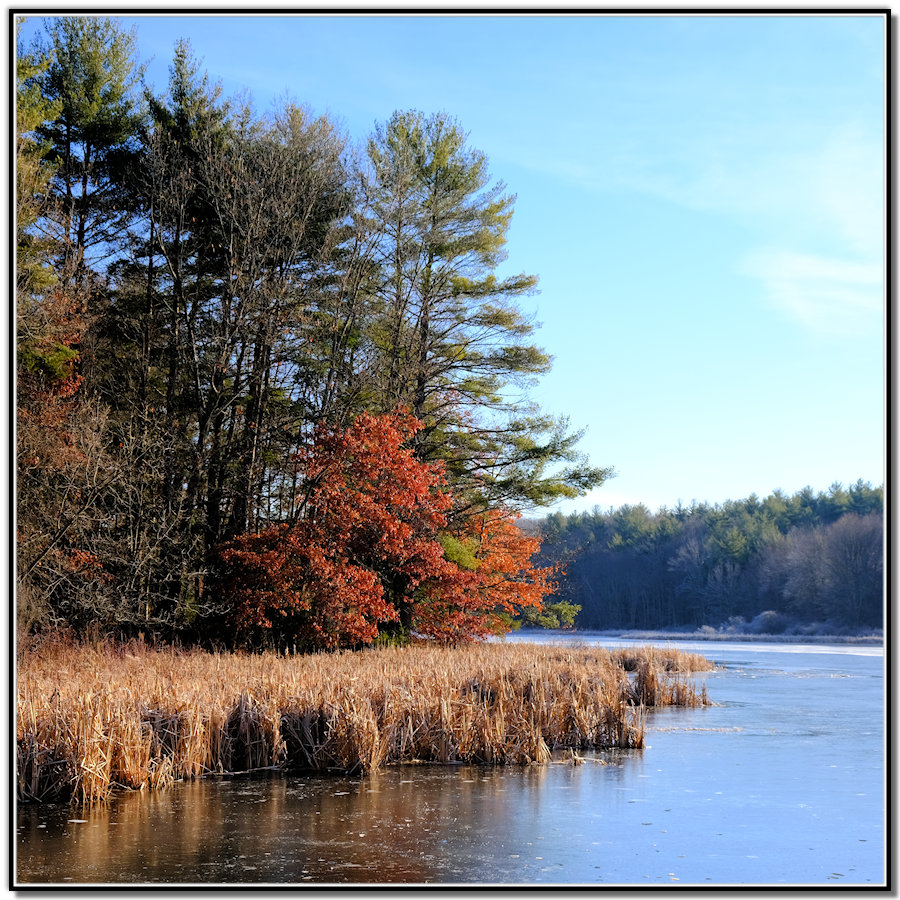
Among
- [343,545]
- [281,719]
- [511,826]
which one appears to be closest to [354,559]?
[343,545]

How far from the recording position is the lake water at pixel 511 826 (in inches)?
287

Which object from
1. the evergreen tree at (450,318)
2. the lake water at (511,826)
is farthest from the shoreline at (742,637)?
the lake water at (511,826)

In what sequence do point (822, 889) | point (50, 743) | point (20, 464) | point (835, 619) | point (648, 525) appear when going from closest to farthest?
point (822, 889) → point (50, 743) → point (20, 464) → point (835, 619) → point (648, 525)

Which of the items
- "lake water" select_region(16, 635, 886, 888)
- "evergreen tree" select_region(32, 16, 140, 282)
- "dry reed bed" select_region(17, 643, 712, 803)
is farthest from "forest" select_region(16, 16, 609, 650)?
"lake water" select_region(16, 635, 886, 888)

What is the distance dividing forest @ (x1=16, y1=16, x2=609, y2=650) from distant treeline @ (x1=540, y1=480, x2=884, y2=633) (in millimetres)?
34488

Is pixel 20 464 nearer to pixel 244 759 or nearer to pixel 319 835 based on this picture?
pixel 244 759

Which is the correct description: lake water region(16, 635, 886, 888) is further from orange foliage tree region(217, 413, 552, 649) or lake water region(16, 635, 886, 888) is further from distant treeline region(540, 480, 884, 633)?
distant treeline region(540, 480, 884, 633)

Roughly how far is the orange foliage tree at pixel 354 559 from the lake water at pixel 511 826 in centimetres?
1002

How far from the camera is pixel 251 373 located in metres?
23.4

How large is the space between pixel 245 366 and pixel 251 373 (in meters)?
1.29

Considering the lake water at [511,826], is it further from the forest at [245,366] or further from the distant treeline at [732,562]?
the distant treeline at [732,562]

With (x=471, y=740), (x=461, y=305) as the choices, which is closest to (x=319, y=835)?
(x=471, y=740)

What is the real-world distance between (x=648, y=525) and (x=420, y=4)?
81329mm

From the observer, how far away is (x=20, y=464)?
727 inches
